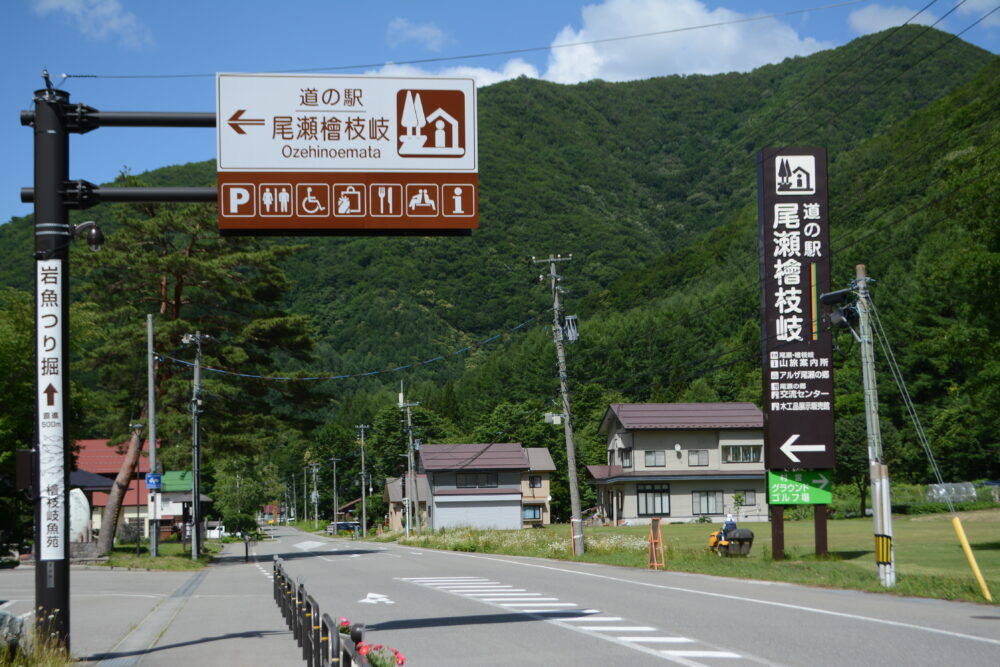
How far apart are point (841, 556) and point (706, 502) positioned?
45862 millimetres

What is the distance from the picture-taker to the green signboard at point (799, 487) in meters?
29.5

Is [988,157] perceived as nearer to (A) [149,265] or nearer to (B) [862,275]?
(B) [862,275]

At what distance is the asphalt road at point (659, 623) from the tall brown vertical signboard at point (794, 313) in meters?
6.93

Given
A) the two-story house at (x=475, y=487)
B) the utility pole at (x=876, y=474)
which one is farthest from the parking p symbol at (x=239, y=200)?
the two-story house at (x=475, y=487)

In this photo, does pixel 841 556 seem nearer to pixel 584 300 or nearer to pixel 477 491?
pixel 477 491

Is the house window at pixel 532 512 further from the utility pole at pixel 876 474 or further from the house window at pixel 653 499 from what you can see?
the utility pole at pixel 876 474

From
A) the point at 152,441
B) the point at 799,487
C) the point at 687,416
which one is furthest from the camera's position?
the point at 687,416

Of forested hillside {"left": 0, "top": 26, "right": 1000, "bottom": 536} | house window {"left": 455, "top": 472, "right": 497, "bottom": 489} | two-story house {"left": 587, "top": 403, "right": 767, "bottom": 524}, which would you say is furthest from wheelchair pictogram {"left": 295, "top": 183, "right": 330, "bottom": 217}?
house window {"left": 455, "top": 472, "right": 497, "bottom": 489}

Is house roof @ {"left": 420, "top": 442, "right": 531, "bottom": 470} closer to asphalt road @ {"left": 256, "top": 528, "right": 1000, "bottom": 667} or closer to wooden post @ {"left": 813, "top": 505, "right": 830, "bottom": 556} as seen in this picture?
wooden post @ {"left": 813, "top": 505, "right": 830, "bottom": 556}

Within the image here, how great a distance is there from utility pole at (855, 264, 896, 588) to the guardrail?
1100 cm

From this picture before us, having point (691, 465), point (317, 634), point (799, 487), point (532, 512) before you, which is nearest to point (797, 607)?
point (317, 634)

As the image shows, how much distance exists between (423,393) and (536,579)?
4722 inches

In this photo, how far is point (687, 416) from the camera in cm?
7681

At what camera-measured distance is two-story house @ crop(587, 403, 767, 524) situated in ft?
246
